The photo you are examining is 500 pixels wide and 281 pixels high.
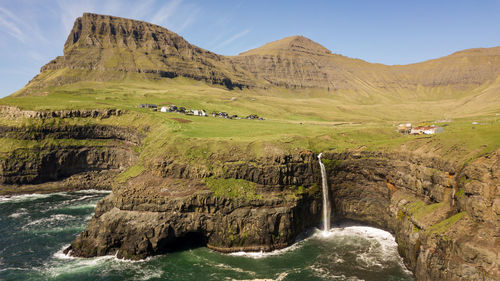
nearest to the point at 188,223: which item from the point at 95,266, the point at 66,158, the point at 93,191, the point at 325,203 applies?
the point at 95,266

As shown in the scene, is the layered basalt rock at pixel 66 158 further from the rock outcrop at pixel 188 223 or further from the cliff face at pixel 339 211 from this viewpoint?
the rock outcrop at pixel 188 223

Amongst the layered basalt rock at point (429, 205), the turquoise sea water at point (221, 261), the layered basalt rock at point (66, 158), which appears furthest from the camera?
the layered basalt rock at point (66, 158)

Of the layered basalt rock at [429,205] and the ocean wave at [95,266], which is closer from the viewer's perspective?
the layered basalt rock at [429,205]

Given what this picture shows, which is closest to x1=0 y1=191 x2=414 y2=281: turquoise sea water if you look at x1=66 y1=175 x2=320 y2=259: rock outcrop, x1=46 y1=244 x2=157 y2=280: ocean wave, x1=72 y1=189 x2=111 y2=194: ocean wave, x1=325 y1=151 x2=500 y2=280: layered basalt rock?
x1=46 y1=244 x2=157 y2=280: ocean wave

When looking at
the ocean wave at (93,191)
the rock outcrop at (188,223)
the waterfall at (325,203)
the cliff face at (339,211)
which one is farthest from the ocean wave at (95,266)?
the ocean wave at (93,191)

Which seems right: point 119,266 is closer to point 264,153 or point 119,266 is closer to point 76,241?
point 76,241

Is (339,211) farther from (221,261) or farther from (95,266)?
(95,266)

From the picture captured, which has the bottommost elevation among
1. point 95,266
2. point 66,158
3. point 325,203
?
point 95,266
